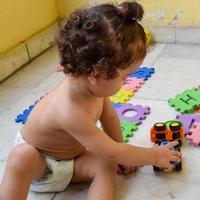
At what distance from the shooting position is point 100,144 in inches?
26.4

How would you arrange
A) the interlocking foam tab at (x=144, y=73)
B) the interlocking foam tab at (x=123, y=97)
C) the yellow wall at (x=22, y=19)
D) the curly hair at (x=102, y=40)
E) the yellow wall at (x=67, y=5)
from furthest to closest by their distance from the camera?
the yellow wall at (x=67, y=5)
the yellow wall at (x=22, y=19)
the interlocking foam tab at (x=144, y=73)
the interlocking foam tab at (x=123, y=97)
the curly hair at (x=102, y=40)

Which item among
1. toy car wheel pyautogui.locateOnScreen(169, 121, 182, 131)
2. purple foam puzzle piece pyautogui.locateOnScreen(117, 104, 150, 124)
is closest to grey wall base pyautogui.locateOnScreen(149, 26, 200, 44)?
purple foam puzzle piece pyautogui.locateOnScreen(117, 104, 150, 124)

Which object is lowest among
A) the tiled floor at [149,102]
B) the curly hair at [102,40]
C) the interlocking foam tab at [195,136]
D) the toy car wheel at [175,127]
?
the tiled floor at [149,102]

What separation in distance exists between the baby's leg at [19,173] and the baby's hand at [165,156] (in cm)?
24

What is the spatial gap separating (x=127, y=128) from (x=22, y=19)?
0.72 metres

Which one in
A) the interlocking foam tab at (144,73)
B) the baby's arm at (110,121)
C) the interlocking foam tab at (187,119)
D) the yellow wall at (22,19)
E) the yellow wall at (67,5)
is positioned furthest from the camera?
the yellow wall at (67,5)

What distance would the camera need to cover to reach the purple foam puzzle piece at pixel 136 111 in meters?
0.99

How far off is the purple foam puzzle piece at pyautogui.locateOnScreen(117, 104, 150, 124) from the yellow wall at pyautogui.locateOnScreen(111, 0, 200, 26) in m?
0.55

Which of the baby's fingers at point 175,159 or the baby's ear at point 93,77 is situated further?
the baby's fingers at point 175,159

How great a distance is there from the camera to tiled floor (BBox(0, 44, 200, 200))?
76 cm

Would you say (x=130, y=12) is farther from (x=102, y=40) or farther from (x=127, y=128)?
(x=127, y=128)

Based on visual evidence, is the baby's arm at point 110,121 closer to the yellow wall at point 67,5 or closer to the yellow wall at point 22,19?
the yellow wall at point 22,19

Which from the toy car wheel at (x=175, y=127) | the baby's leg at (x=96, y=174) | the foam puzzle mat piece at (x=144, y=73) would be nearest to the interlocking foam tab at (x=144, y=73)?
the foam puzzle mat piece at (x=144, y=73)

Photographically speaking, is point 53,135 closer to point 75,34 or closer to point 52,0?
point 75,34
